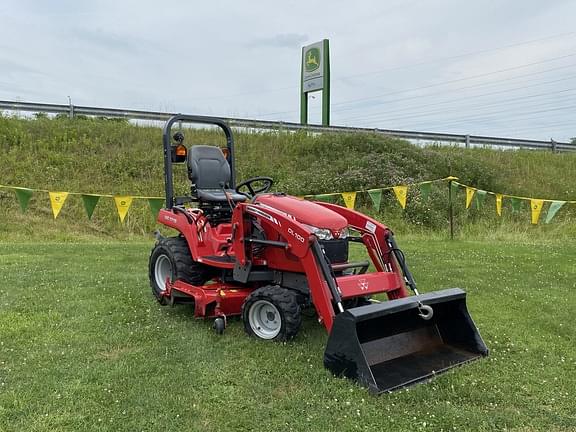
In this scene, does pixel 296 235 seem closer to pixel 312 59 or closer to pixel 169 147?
pixel 169 147

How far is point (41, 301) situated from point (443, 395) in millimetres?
4370

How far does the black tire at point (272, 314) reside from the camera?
431 centimetres

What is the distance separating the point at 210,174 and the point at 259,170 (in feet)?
33.5

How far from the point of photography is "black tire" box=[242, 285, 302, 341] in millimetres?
4312

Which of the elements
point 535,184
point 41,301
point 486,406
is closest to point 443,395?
point 486,406

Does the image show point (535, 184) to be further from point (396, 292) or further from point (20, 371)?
point (20, 371)

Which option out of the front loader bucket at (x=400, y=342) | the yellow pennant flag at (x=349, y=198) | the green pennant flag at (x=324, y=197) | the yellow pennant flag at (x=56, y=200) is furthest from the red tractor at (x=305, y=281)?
the yellow pennant flag at (x=349, y=198)

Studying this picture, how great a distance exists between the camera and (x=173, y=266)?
545 cm

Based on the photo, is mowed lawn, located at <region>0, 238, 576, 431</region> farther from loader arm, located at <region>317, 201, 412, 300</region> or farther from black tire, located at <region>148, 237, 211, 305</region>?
loader arm, located at <region>317, 201, 412, 300</region>

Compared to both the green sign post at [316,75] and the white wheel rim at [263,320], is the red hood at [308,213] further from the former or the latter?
the green sign post at [316,75]

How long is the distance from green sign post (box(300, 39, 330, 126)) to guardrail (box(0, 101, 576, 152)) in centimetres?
138

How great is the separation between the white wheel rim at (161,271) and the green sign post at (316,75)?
13.6 m

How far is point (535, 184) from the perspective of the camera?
56.5ft

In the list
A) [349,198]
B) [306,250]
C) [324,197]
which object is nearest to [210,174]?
[306,250]
